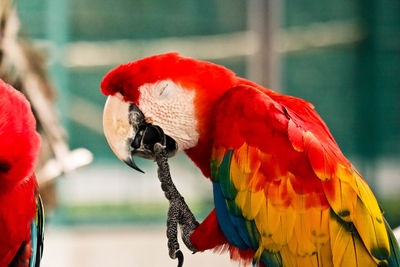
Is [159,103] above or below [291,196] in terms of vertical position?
above

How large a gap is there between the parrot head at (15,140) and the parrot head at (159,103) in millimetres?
159

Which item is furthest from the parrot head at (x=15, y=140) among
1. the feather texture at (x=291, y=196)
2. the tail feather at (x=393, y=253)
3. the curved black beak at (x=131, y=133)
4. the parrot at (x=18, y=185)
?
the tail feather at (x=393, y=253)

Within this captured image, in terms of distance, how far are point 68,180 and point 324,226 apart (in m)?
1.37

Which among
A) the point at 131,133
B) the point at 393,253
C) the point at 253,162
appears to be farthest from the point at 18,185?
the point at 393,253

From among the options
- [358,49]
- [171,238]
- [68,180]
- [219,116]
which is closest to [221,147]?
[219,116]

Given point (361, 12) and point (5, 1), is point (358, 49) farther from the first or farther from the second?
point (5, 1)

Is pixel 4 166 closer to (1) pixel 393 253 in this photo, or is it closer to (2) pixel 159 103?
(2) pixel 159 103

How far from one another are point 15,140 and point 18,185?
0.09 meters

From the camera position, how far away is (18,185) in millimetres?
595

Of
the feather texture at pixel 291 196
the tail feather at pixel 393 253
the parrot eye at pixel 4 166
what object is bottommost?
the tail feather at pixel 393 253

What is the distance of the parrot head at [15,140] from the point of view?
0.52 m

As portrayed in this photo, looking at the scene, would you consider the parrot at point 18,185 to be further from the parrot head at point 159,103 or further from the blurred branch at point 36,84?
the blurred branch at point 36,84

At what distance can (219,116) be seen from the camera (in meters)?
0.67

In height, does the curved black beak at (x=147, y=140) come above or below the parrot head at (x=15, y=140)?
below
